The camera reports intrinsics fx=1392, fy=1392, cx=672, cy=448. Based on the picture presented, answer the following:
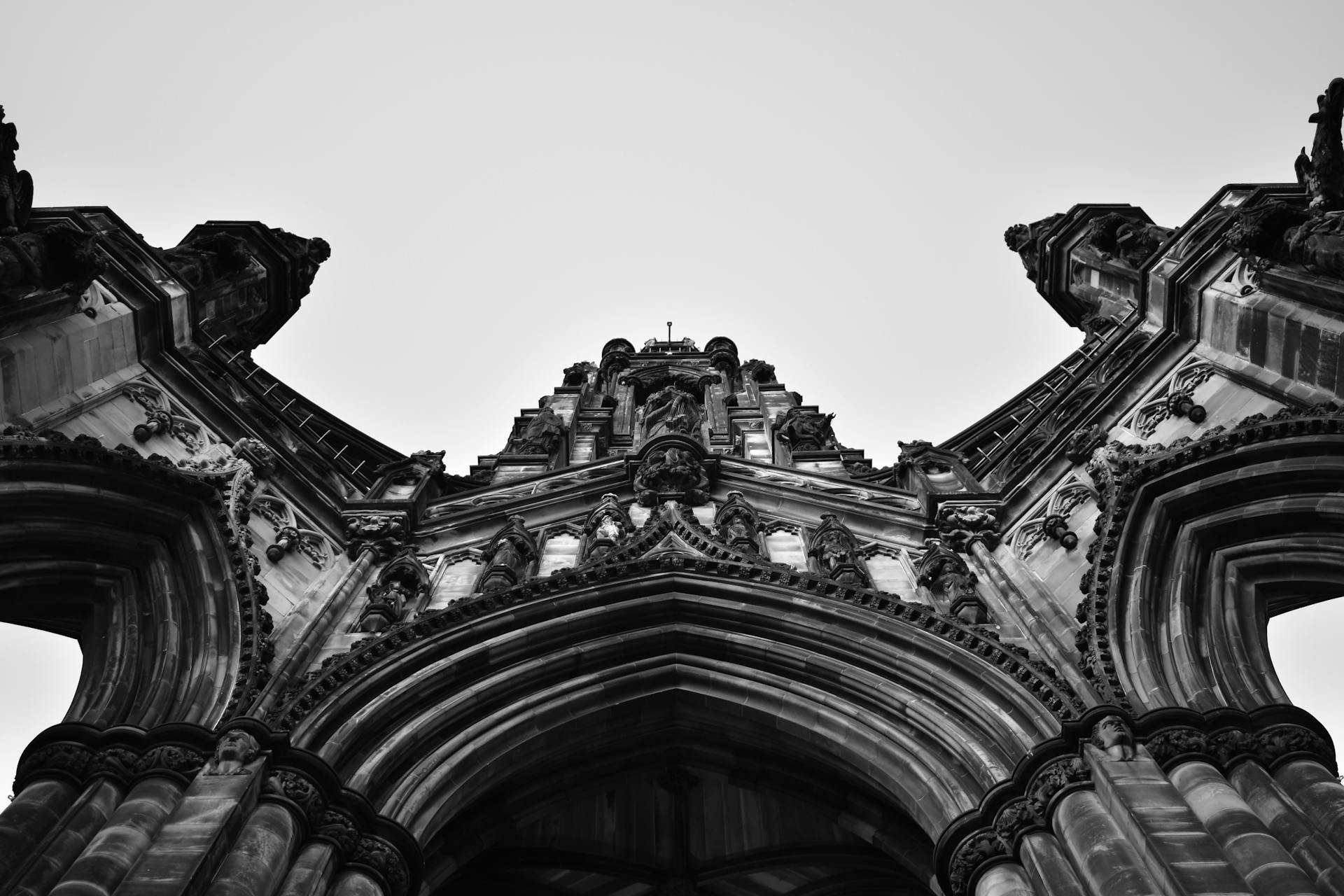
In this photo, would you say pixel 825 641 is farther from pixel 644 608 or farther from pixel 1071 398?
pixel 1071 398

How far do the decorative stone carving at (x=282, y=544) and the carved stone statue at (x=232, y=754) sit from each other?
377cm

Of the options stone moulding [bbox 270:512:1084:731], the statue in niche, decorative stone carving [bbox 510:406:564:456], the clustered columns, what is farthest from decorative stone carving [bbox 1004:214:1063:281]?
the clustered columns

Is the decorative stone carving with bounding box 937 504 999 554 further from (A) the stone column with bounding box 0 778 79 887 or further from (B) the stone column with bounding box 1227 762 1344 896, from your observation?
(A) the stone column with bounding box 0 778 79 887

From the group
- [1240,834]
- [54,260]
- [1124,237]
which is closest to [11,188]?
[54,260]

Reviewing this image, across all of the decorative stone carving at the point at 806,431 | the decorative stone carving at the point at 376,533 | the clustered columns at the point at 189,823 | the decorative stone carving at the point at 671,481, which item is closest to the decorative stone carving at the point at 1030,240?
the decorative stone carving at the point at 806,431

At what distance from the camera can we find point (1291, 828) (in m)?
8.19

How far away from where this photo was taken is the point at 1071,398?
51.7 ft

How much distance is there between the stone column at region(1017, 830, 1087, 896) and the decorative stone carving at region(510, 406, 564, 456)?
14.3m

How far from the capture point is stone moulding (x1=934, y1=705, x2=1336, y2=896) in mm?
8930

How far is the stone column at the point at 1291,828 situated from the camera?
25.3 ft

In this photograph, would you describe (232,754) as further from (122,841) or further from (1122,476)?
(1122,476)

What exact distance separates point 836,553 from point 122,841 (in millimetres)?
7200

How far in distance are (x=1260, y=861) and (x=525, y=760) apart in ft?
18.1

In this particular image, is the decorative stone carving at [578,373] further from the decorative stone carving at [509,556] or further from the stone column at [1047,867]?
the stone column at [1047,867]
